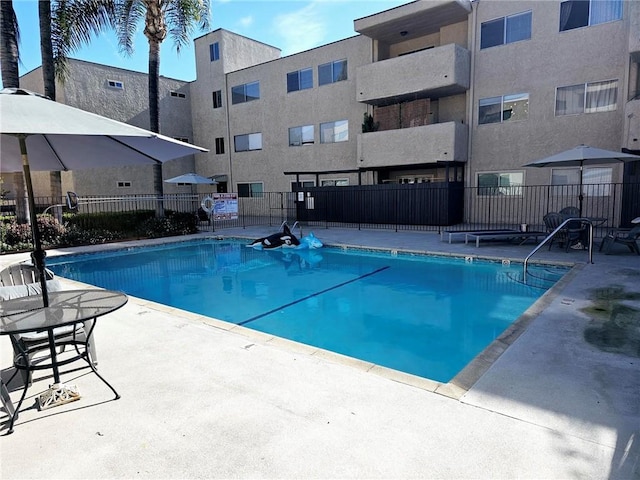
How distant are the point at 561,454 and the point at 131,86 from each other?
26.4m

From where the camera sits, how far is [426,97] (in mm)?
17938

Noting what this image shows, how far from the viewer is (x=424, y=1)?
52.4 ft

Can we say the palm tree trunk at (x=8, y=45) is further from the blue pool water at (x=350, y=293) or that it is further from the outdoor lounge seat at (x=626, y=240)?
the outdoor lounge seat at (x=626, y=240)

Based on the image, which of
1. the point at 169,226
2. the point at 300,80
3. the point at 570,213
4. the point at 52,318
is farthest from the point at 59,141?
the point at 300,80

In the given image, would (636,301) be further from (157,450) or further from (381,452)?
(157,450)

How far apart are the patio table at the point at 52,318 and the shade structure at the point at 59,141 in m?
0.21

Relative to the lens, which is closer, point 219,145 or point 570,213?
point 570,213

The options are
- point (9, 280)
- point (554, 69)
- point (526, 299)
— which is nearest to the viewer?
point (9, 280)

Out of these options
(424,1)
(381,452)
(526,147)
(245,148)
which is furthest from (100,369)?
(245,148)

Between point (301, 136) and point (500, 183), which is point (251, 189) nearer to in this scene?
point (301, 136)

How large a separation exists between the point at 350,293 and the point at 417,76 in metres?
11.8

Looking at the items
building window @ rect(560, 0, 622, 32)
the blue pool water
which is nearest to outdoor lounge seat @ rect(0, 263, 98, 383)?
the blue pool water

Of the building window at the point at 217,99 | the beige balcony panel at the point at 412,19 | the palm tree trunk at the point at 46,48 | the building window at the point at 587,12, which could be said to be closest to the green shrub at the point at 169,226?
the palm tree trunk at the point at 46,48

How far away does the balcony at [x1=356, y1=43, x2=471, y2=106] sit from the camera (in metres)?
15.9
